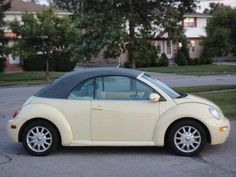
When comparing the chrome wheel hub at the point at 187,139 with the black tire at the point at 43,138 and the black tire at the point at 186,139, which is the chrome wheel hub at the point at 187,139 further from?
the black tire at the point at 43,138

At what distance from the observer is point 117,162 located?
7852mm

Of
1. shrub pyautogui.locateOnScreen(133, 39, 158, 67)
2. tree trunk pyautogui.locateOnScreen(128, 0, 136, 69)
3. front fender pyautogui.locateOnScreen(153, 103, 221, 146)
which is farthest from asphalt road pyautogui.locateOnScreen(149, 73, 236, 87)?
front fender pyautogui.locateOnScreen(153, 103, 221, 146)

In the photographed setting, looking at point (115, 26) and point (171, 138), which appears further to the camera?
point (115, 26)

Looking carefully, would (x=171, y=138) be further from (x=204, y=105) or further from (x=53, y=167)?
(x=53, y=167)

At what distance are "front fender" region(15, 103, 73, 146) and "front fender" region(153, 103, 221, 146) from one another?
1.41m

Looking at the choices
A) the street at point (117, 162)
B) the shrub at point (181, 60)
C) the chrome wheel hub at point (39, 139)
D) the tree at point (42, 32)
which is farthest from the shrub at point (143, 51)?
the shrub at point (181, 60)

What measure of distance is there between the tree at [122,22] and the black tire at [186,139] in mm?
9027

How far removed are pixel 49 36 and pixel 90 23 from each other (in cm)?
1482

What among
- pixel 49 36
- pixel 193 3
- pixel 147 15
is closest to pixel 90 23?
pixel 147 15

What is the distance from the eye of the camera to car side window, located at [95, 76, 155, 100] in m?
8.48

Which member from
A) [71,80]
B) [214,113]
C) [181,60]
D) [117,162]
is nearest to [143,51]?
[71,80]

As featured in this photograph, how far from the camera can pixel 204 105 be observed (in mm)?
8469

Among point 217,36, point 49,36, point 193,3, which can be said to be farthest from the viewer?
point 217,36

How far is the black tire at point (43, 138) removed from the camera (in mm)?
8383
